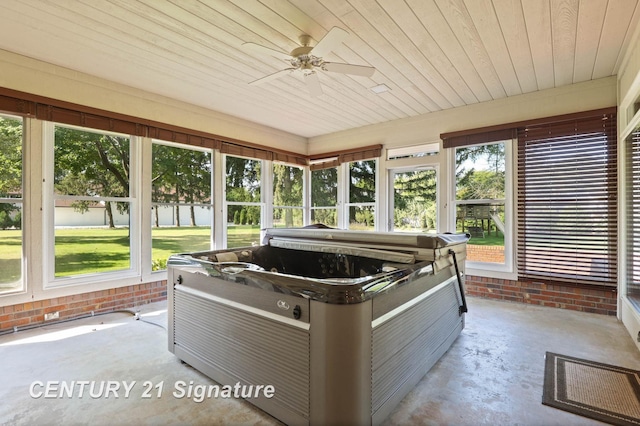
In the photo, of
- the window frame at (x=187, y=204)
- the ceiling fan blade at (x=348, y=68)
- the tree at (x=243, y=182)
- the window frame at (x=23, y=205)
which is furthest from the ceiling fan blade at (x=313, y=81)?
the window frame at (x=23, y=205)

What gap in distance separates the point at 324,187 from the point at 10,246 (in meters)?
4.34

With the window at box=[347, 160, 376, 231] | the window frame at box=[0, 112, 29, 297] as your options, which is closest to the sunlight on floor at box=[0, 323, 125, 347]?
the window frame at box=[0, 112, 29, 297]

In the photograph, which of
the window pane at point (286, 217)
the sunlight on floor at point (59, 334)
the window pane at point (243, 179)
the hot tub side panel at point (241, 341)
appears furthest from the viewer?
the window pane at point (286, 217)

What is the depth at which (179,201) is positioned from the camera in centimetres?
423

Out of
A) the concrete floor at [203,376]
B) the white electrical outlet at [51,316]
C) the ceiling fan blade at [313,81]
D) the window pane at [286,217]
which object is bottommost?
the concrete floor at [203,376]

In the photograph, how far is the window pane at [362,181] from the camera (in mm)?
5340

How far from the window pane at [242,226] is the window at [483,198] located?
3.15 meters

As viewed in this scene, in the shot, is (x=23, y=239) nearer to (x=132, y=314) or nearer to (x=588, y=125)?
(x=132, y=314)

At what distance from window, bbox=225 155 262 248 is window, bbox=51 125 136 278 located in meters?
1.38

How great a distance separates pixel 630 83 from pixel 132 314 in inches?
211

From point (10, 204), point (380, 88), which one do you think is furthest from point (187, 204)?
point (380, 88)

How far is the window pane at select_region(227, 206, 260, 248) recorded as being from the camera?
190 inches

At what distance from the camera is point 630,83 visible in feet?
9.10

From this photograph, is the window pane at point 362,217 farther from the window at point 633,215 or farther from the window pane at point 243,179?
the window at point 633,215
